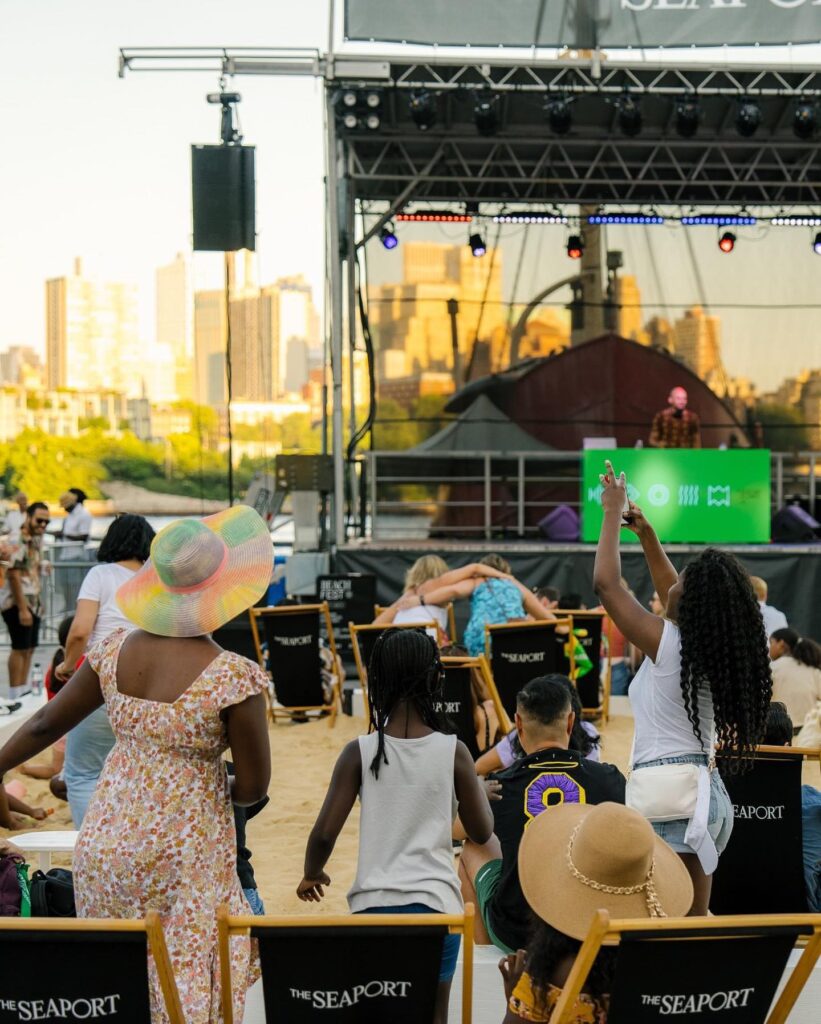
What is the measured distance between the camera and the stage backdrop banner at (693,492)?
36.8 feet

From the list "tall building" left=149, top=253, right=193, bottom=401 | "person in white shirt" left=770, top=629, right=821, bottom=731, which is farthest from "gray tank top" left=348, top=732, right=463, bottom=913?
"tall building" left=149, top=253, right=193, bottom=401

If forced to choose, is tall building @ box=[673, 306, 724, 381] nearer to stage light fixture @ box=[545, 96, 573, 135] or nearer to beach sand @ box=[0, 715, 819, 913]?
stage light fixture @ box=[545, 96, 573, 135]

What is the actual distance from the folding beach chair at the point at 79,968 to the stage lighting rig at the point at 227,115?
9146 mm

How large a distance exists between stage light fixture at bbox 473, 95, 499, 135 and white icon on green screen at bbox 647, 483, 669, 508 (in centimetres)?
355

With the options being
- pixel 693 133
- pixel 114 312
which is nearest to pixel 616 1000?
pixel 693 133

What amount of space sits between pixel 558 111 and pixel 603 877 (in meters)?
9.43

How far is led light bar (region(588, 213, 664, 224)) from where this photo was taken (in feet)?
45.4

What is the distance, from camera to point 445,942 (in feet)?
8.02

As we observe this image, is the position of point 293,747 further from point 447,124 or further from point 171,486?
point 171,486

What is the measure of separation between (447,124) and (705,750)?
10.2 metres

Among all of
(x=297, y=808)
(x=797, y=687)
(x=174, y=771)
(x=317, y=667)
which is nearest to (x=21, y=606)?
(x=317, y=667)

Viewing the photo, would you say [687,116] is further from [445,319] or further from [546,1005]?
[546,1005]

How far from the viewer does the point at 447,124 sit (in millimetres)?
12047

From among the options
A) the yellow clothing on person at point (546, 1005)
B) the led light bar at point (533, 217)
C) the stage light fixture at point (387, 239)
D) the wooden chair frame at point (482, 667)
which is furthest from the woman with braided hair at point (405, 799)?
the led light bar at point (533, 217)
